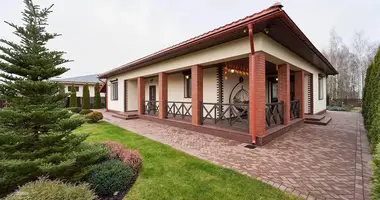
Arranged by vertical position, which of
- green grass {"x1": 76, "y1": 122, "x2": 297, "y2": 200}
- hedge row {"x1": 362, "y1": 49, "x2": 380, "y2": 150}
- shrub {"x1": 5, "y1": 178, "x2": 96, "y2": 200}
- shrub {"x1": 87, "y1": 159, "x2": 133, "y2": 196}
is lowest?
green grass {"x1": 76, "y1": 122, "x2": 297, "y2": 200}

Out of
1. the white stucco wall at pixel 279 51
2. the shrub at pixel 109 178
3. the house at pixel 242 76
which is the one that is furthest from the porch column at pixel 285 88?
the shrub at pixel 109 178

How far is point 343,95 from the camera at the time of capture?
2133cm

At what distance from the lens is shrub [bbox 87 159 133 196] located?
2.66 m

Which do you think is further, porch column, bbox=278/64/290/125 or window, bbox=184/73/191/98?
window, bbox=184/73/191/98

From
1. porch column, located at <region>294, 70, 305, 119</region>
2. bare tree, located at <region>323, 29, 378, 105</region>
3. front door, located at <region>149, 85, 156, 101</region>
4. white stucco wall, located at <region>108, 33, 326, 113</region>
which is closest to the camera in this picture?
white stucco wall, located at <region>108, 33, 326, 113</region>

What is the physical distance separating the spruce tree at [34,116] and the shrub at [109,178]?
21 cm

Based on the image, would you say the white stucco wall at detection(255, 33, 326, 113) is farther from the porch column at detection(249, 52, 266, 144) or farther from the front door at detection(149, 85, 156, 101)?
the front door at detection(149, 85, 156, 101)

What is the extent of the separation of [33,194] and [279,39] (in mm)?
6872

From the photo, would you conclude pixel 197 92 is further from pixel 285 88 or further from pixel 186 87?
pixel 285 88

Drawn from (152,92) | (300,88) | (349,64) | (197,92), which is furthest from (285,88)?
(349,64)

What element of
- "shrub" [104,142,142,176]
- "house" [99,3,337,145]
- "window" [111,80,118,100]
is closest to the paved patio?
"house" [99,3,337,145]

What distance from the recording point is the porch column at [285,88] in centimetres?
702

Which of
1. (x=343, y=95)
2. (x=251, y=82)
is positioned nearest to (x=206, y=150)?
(x=251, y=82)

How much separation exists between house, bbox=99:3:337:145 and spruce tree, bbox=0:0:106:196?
4.27 metres
